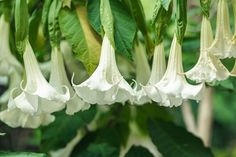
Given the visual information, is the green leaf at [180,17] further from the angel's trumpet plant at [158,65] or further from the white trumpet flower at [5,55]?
the white trumpet flower at [5,55]

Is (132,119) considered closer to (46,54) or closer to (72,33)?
(46,54)

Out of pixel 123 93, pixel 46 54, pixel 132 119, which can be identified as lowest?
pixel 132 119

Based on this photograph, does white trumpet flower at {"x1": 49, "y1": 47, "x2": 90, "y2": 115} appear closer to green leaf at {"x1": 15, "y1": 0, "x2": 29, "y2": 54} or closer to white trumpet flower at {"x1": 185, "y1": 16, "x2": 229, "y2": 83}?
green leaf at {"x1": 15, "y1": 0, "x2": 29, "y2": 54}

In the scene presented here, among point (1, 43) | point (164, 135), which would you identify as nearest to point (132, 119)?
point (164, 135)

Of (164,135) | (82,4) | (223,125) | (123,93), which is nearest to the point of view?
(123,93)

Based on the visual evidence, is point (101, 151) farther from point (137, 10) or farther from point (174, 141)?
point (137, 10)

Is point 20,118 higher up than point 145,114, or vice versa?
point 20,118

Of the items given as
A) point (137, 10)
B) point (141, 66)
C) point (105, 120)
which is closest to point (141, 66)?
point (141, 66)
